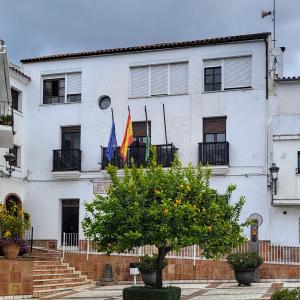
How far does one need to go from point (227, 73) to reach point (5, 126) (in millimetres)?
10567

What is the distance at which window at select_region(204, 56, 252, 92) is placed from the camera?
29.7 m

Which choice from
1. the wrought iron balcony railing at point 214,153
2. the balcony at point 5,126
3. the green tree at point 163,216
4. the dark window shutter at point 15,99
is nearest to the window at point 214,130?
the wrought iron balcony railing at point 214,153

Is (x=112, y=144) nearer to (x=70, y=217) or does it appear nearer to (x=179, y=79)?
(x=179, y=79)

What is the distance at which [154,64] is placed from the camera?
30969 millimetres

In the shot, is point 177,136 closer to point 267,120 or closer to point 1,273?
point 267,120

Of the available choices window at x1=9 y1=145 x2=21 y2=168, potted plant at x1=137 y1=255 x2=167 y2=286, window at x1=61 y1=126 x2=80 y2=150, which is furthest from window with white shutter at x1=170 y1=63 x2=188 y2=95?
potted plant at x1=137 y1=255 x2=167 y2=286

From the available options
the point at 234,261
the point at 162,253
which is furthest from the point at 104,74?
the point at 162,253

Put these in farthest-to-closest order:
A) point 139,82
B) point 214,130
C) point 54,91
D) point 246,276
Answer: point 54,91 → point 139,82 → point 214,130 → point 246,276

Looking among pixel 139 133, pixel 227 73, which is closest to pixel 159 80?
pixel 139 133

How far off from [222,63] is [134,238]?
14.6 meters

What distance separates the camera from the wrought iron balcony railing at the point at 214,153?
2925cm

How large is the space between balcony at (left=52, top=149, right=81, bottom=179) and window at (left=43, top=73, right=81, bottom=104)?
2512mm

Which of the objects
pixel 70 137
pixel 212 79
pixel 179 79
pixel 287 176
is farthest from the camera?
pixel 70 137

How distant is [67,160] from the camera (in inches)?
1238
